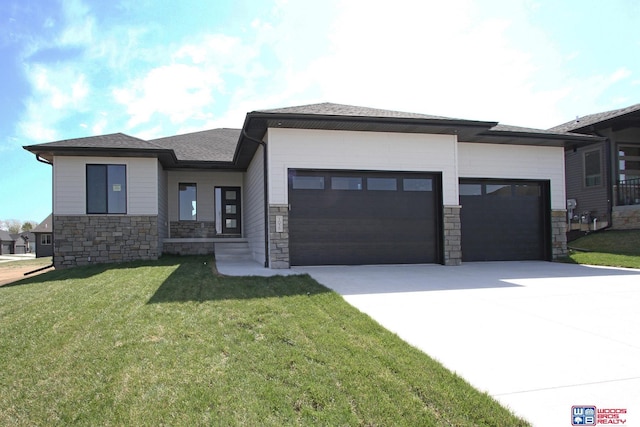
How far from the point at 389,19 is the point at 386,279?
5.85 meters

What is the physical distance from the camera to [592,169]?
578 inches

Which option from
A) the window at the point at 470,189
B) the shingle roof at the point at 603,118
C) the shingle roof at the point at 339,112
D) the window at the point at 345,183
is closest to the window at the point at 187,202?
the shingle roof at the point at 339,112

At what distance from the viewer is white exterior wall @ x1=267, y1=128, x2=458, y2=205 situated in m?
8.79

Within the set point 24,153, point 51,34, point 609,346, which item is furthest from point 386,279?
point 24,153

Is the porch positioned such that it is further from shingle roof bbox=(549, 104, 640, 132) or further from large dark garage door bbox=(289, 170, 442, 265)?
shingle roof bbox=(549, 104, 640, 132)

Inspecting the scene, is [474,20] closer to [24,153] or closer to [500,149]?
[500,149]

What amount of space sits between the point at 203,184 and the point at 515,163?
1084 cm

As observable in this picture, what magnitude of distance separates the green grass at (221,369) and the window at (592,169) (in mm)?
14617

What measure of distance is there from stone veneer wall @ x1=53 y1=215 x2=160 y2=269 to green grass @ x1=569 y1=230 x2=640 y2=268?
12974 mm

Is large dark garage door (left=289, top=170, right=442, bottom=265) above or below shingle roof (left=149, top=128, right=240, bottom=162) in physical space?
below

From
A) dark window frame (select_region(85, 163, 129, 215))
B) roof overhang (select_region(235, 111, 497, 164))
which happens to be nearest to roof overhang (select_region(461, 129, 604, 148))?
roof overhang (select_region(235, 111, 497, 164))

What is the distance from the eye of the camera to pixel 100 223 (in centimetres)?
1093

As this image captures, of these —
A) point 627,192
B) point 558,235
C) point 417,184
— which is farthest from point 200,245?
point 627,192

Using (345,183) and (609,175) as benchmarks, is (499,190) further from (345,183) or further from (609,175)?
(609,175)
